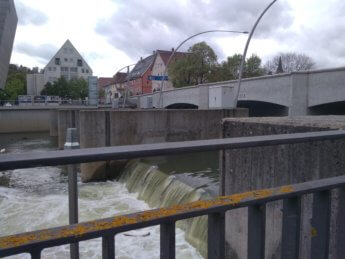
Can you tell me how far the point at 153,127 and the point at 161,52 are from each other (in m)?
67.4

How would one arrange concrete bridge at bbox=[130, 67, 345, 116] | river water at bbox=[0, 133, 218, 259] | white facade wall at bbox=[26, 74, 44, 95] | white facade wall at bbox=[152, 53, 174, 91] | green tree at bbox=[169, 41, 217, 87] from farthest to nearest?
white facade wall at bbox=[26, 74, 44, 95] < white facade wall at bbox=[152, 53, 174, 91] < green tree at bbox=[169, 41, 217, 87] < concrete bridge at bbox=[130, 67, 345, 116] < river water at bbox=[0, 133, 218, 259]

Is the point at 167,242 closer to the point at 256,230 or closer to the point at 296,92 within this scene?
the point at 256,230

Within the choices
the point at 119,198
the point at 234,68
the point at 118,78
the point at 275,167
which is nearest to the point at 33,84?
the point at 118,78

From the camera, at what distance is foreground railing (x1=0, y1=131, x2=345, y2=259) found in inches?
42.9

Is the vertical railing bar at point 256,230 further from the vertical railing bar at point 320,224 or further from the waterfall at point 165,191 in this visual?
the waterfall at point 165,191

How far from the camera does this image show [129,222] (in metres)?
1.21

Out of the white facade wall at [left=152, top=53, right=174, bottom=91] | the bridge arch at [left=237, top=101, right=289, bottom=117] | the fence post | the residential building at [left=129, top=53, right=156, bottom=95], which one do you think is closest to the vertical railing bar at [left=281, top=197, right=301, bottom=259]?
the fence post

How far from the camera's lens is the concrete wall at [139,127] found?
1644 centimetres

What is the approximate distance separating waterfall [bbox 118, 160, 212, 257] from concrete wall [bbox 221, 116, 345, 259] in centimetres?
219

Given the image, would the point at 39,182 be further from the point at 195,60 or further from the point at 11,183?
the point at 195,60

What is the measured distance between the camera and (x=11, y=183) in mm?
15891

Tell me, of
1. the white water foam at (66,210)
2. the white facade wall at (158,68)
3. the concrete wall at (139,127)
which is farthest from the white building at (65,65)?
the white water foam at (66,210)

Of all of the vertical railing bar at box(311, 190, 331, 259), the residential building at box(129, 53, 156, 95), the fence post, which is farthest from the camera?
the residential building at box(129, 53, 156, 95)

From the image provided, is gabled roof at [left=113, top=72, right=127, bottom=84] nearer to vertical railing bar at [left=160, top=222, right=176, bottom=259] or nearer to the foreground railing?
the foreground railing
